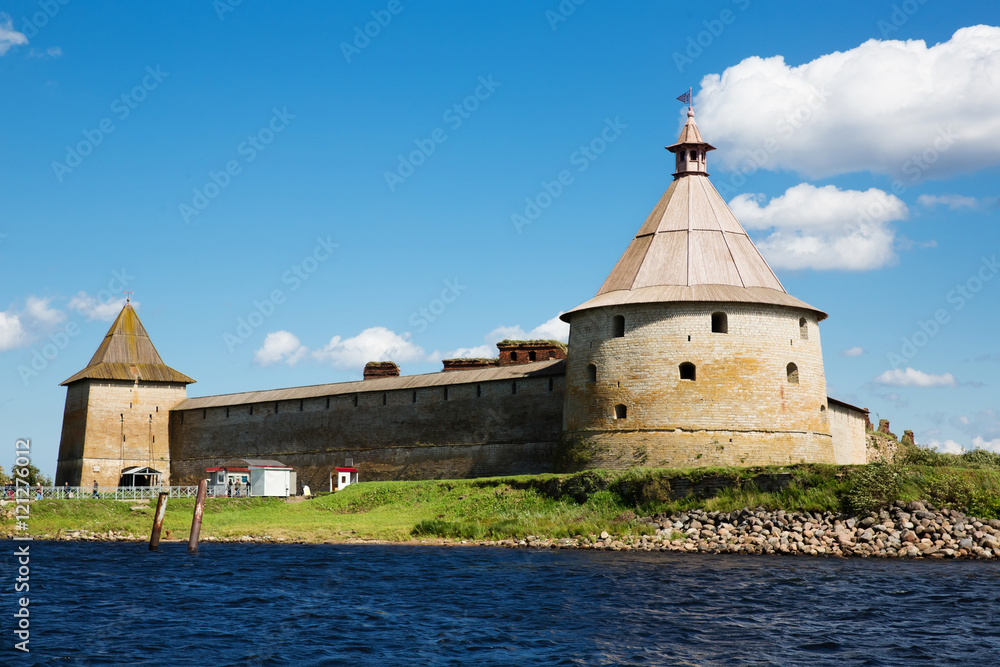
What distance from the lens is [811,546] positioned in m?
21.1

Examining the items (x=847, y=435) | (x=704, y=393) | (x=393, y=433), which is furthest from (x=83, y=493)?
(x=847, y=435)

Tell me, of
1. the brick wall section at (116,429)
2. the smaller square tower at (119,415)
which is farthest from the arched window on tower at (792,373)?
the brick wall section at (116,429)

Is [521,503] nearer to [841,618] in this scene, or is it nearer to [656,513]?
[656,513]

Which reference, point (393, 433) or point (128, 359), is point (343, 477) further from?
point (128, 359)

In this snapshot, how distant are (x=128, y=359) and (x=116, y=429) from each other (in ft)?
10.3

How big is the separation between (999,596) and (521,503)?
13578 mm

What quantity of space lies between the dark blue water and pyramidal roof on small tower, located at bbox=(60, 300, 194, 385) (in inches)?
884

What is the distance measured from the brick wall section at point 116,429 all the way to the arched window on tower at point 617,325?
870 inches

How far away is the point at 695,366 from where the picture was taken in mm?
Result: 28094

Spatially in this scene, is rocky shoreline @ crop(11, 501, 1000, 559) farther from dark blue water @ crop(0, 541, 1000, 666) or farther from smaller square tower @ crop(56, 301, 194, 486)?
smaller square tower @ crop(56, 301, 194, 486)

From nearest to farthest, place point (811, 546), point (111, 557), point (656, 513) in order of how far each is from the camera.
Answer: point (811, 546), point (111, 557), point (656, 513)

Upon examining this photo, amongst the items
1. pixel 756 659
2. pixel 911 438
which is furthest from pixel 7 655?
pixel 911 438

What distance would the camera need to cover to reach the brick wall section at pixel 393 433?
1299 inches

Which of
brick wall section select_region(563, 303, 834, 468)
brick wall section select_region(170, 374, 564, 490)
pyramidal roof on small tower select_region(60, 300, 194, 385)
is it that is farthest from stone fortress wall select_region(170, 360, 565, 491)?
brick wall section select_region(563, 303, 834, 468)
